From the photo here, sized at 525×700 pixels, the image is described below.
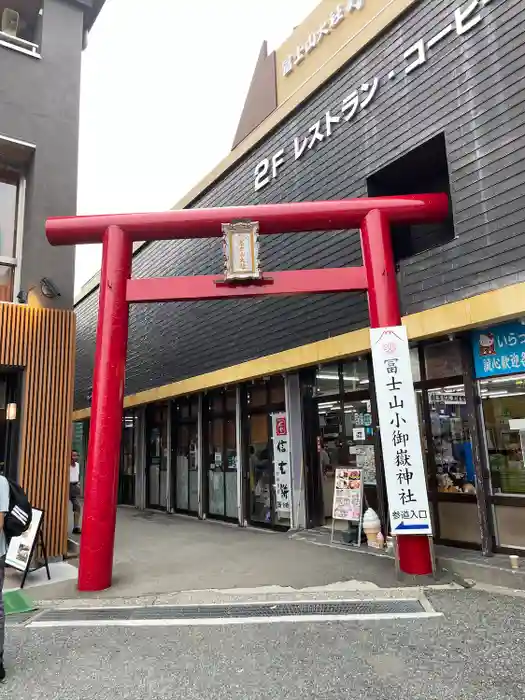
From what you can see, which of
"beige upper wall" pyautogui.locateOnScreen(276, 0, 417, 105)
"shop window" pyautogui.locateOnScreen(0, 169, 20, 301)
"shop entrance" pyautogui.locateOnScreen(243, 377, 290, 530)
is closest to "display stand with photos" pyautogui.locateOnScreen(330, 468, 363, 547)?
"shop entrance" pyautogui.locateOnScreen(243, 377, 290, 530)

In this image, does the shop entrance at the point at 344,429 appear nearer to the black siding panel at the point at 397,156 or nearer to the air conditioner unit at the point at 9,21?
the black siding panel at the point at 397,156

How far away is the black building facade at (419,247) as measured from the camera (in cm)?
681

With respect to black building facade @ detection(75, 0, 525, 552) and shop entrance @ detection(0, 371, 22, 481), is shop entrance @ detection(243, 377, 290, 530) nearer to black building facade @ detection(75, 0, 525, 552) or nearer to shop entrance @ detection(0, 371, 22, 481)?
black building facade @ detection(75, 0, 525, 552)

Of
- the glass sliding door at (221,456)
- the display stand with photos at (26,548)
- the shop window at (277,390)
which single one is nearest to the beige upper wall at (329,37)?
the shop window at (277,390)

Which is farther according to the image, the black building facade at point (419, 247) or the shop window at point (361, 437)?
the shop window at point (361, 437)

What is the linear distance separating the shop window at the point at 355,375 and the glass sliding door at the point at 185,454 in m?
5.16

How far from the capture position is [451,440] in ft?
25.5

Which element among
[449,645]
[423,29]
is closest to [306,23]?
[423,29]

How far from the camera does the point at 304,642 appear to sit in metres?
4.57

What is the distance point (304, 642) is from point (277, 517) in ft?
19.2

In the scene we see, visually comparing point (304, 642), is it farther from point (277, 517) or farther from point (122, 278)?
point (277, 517)

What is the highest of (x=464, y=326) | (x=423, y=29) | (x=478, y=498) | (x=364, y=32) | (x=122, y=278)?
(x=364, y=32)

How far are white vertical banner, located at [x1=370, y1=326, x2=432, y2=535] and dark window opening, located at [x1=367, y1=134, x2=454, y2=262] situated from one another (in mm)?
2386

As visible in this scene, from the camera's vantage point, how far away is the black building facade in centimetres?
681
